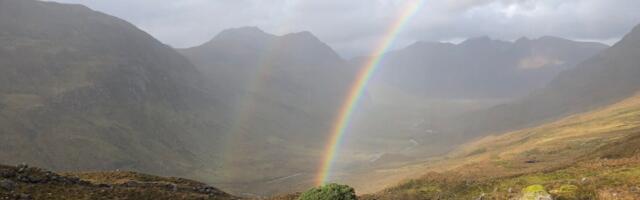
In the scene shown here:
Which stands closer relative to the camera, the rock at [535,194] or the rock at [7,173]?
the rock at [535,194]

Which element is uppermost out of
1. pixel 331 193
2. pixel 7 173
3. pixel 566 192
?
pixel 7 173

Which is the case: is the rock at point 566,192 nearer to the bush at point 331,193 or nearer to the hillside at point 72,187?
the bush at point 331,193

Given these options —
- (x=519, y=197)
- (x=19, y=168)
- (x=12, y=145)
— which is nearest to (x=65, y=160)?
(x=12, y=145)

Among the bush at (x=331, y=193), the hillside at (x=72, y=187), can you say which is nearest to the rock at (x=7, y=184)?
the hillside at (x=72, y=187)

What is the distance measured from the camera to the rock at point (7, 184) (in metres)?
28.5

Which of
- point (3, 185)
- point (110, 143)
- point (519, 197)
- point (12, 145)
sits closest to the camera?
point (3, 185)

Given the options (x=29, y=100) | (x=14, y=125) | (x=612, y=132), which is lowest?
(x=612, y=132)

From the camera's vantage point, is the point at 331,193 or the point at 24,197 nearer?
the point at 24,197

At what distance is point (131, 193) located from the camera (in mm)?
32688

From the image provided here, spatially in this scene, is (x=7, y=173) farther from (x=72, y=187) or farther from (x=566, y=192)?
(x=566, y=192)

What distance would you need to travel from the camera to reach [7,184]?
28.9 metres

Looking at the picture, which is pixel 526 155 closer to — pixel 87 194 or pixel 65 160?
pixel 87 194

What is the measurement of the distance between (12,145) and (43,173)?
501 ft

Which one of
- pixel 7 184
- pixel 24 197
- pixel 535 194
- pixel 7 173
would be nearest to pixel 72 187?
pixel 7 173
